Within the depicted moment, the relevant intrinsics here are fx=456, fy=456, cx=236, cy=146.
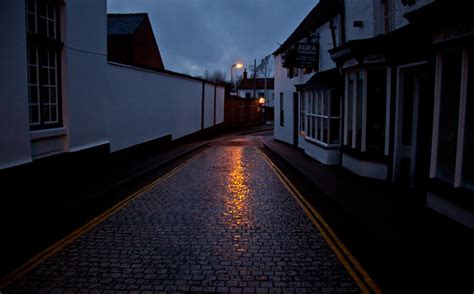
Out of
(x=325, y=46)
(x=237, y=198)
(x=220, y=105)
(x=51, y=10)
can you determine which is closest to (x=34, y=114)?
(x=51, y=10)

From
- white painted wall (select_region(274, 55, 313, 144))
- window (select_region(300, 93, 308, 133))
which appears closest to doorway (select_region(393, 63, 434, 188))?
window (select_region(300, 93, 308, 133))

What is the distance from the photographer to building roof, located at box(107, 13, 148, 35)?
2831cm

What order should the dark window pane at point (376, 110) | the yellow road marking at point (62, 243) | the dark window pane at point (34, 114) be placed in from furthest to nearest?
the dark window pane at point (376, 110) → the dark window pane at point (34, 114) → the yellow road marking at point (62, 243)

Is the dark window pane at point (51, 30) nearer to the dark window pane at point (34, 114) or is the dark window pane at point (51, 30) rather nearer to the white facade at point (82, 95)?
the white facade at point (82, 95)

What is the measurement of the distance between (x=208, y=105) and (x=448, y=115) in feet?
81.0

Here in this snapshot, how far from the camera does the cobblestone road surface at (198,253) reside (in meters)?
5.19

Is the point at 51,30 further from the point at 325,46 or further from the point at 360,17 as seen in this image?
the point at 325,46

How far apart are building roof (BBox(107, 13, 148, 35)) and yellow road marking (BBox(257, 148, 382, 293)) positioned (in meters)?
21.1

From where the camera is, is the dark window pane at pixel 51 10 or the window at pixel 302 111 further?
the window at pixel 302 111

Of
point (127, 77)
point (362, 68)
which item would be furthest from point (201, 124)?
point (362, 68)

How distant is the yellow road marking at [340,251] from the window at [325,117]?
14.3ft

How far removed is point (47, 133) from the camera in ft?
32.1

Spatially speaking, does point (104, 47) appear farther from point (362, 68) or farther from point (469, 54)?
point (469, 54)

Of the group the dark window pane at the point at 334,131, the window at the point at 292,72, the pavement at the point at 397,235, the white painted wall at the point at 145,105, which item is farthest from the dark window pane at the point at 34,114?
the window at the point at 292,72
